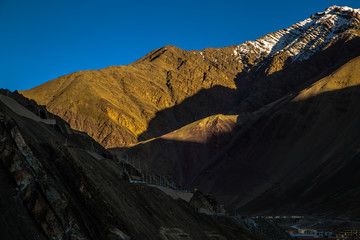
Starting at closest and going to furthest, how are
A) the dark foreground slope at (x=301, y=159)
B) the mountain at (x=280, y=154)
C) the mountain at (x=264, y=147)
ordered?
the dark foreground slope at (x=301, y=159), the mountain at (x=280, y=154), the mountain at (x=264, y=147)

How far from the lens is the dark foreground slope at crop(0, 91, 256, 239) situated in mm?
23828

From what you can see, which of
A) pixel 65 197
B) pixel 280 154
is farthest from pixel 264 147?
pixel 65 197

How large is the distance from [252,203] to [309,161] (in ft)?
69.2

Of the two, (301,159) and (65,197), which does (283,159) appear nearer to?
(301,159)

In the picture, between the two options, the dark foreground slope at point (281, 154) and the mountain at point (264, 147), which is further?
the mountain at point (264, 147)

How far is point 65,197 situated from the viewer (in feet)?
88.3

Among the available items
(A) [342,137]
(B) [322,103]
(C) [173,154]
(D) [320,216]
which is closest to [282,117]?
(B) [322,103]

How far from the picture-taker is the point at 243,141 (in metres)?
170

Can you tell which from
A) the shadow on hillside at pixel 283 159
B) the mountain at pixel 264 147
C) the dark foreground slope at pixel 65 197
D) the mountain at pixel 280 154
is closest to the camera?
the dark foreground slope at pixel 65 197

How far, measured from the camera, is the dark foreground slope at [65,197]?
23.8 meters

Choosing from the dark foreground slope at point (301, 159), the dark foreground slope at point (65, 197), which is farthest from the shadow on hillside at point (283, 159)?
the dark foreground slope at point (65, 197)

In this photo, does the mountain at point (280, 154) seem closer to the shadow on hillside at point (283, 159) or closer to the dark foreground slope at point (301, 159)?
the dark foreground slope at point (301, 159)

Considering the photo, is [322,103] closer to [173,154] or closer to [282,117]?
[282,117]

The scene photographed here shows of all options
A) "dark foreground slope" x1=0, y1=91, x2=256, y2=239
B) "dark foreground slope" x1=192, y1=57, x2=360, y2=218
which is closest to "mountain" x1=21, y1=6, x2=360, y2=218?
Answer: "dark foreground slope" x1=192, y1=57, x2=360, y2=218
